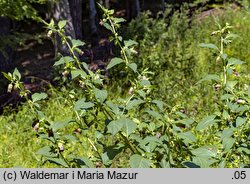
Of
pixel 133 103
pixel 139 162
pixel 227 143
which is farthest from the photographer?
pixel 133 103

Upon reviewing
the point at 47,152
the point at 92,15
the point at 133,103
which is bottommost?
the point at 47,152

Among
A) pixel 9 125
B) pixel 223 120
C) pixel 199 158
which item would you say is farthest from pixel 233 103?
pixel 9 125

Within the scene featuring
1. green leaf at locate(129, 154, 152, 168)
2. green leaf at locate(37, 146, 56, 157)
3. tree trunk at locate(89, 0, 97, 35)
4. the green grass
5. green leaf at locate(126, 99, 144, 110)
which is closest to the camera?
green leaf at locate(129, 154, 152, 168)

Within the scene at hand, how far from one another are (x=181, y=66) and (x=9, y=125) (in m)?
3.19

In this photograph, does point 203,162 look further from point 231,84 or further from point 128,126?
point 231,84

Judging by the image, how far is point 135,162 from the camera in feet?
7.64

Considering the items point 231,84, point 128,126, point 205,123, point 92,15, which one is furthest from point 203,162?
point 92,15

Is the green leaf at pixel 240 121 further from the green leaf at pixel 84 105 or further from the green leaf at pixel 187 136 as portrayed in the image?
the green leaf at pixel 84 105

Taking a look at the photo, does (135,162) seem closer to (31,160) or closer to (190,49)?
(31,160)

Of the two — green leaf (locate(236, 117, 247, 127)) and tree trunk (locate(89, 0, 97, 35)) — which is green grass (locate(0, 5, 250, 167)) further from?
tree trunk (locate(89, 0, 97, 35))

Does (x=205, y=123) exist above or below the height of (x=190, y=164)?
above

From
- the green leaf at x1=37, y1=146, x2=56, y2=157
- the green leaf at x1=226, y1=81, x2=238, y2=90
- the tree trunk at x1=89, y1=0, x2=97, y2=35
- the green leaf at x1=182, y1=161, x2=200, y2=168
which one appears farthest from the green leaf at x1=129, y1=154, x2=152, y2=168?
the tree trunk at x1=89, y1=0, x2=97, y2=35

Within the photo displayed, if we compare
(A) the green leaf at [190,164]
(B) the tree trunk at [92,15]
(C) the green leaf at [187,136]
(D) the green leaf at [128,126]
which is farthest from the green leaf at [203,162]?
(B) the tree trunk at [92,15]

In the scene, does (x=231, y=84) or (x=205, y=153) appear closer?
(x=205, y=153)
